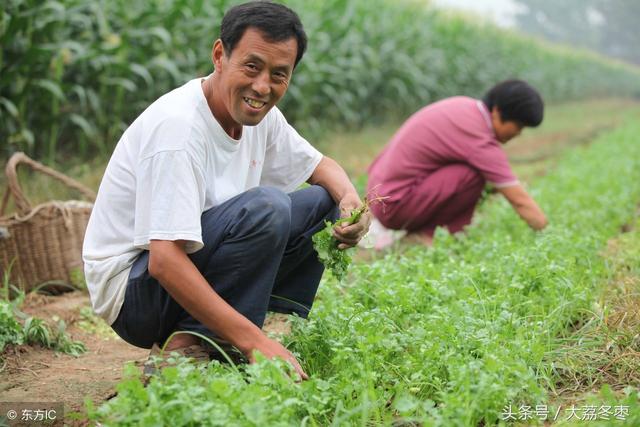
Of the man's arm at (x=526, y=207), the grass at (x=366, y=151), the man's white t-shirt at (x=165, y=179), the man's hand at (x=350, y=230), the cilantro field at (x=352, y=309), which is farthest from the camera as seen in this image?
A: the grass at (x=366, y=151)

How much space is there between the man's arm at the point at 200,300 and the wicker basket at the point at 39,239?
190 centimetres

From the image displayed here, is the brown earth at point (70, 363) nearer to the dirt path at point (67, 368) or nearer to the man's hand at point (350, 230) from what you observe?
the dirt path at point (67, 368)

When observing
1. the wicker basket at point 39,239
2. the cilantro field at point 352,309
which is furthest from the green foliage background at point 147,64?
the wicker basket at point 39,239

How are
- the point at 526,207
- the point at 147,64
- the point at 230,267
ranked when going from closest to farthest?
1. the point at 230,267
2. the point at 526,207
3. the point at 147,64

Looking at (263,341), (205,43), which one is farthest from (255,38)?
(205,43)

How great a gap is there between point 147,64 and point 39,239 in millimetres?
2697

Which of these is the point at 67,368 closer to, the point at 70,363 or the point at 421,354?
the point at 70,363

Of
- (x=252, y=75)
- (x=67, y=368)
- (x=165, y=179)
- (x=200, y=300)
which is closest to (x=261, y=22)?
(x=252, y=75)

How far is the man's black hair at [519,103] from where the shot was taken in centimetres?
462

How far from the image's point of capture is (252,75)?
98.3 inches

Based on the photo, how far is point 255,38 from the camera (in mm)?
2453

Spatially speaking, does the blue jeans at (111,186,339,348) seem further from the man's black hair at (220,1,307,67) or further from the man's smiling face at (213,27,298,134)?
the man's black hair at (220,1,307,67)

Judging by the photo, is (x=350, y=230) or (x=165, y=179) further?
(x=350, y=230)

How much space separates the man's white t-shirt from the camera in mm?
2301
